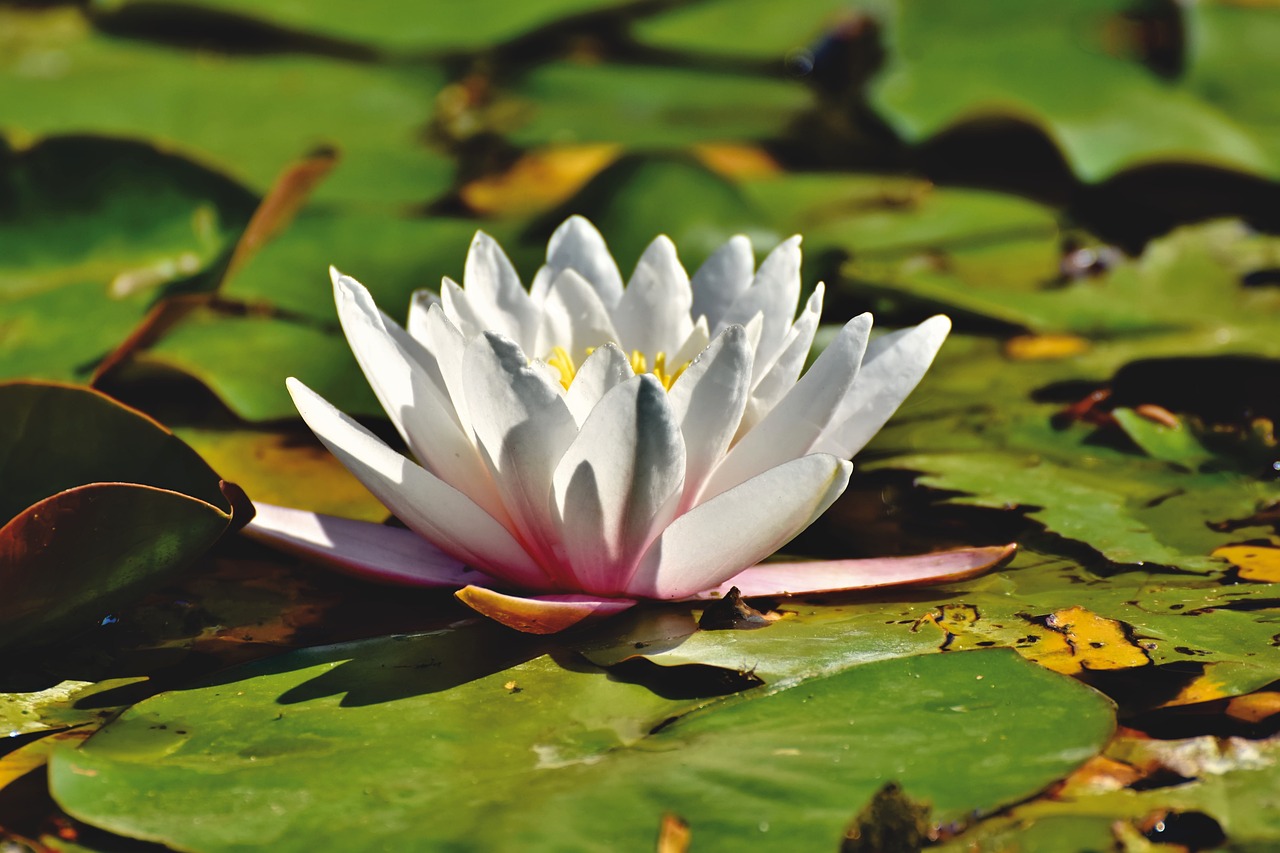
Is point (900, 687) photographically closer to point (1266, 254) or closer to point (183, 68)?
point (1266, 254)

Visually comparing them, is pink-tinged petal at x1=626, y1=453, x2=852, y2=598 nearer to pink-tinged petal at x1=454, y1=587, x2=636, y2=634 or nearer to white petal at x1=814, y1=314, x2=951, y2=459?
pink-tinged petal at x1=454, y1=587, x2=636, y2=634

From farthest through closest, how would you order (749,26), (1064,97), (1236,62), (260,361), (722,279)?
(749,26) < (1236,62) < (1064,97) < (260,361) < (722,279)

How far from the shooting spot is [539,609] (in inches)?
56.7

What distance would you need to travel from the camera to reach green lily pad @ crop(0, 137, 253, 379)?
2.59m

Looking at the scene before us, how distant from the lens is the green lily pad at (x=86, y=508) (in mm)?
1419

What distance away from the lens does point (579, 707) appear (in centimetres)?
137

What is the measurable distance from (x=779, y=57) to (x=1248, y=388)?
2258 mm

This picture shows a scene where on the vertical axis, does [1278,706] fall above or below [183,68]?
below

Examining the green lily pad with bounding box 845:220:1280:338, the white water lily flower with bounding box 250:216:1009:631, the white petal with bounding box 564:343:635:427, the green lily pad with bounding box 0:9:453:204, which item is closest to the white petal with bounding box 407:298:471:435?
the white water lily flower with bounding box 250:216:1009:631

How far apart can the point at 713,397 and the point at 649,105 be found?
2.63 meters

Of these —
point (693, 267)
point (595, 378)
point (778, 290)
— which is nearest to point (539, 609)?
point (595, 378)

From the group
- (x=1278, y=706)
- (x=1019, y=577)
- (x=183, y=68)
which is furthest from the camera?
(x=183, y=68)

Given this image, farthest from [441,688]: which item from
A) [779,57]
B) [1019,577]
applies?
[779,57]

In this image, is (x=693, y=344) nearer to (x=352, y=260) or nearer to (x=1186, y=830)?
(x=1186, y=830)
